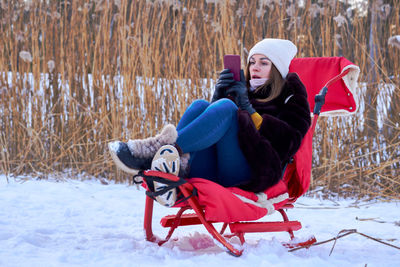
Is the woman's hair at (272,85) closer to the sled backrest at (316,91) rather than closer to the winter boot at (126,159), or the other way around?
the sled backrest at (316,91)

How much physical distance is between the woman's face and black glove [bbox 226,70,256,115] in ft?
0.62

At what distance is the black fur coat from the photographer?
156cm

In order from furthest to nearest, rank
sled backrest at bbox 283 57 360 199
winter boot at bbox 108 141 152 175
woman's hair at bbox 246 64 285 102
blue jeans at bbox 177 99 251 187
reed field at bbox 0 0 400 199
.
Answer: reed field at bbox 0 0 400 199 → woman's hair at bbox 246 64 285 102 → sled backrest at bbox 283 57 360 199 → blue jeans at bbox 177 99 251 187 → winter boot at bbox 108 141 152 175

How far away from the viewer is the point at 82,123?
9.70ft

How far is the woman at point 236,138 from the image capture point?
58.0 inches

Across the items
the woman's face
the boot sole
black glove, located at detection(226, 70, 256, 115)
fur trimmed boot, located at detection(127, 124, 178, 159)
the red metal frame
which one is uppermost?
the woman's face

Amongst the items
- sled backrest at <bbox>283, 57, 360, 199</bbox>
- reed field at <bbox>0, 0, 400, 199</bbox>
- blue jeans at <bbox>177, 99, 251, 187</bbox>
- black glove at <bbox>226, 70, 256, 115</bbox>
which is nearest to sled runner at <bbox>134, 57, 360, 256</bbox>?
sled backrest at <bbox>283, 57, 360, 199</bbox>

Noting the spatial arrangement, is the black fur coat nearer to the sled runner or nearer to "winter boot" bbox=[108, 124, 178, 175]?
the sled runner

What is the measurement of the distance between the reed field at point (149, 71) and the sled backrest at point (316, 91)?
841 mm

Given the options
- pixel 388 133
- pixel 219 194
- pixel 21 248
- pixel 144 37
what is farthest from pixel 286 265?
pixel 144 37

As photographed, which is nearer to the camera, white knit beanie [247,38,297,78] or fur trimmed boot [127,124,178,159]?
fur trimmed boot [127,124,178,159]

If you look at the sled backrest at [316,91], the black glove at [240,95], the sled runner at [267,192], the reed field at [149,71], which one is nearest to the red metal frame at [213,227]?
the sled runner at [267,192]

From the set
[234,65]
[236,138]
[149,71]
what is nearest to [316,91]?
[234,65]

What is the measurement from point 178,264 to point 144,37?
1.79 metres
